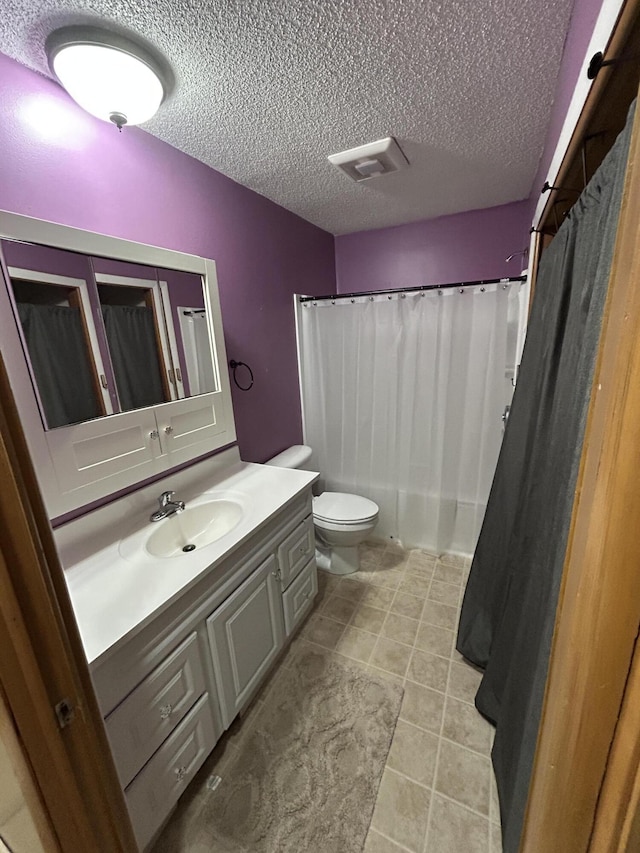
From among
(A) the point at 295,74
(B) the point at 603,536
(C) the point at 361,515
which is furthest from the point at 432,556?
(A) the point at 295,74

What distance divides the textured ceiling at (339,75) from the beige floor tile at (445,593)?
2295 mm

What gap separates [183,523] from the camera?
1.46m

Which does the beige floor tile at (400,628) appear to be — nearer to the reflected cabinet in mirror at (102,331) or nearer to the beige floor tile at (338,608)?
the beige floor tile at (338,608)

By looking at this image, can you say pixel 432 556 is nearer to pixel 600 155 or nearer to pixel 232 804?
pixel 232 804

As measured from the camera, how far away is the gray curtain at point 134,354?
130 centimetres

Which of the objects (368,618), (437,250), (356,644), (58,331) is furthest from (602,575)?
(437,250)

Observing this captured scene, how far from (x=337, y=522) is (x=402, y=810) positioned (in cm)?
117

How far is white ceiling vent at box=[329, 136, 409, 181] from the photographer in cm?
151

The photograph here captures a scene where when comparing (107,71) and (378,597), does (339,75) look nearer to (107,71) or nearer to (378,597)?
(107,71)

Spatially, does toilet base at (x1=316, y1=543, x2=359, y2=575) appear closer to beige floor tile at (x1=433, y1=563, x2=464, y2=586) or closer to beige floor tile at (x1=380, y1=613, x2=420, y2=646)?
beige floor tile at (x1=380, y1=613, x2=420, y2=646)

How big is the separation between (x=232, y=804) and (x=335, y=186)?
2726mm

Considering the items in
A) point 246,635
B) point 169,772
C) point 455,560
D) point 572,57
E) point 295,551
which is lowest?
point 455,560

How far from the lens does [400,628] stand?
1.80 m

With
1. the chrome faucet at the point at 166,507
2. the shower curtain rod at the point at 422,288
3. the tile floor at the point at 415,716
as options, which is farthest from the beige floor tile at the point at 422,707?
the shower curtain rod at the point at 422,288
